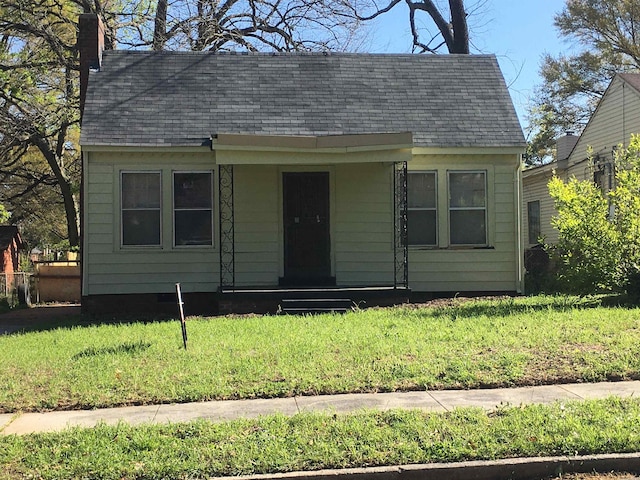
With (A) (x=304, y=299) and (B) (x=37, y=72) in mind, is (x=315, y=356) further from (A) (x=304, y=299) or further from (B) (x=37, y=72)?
(B) (x=37, y=72)

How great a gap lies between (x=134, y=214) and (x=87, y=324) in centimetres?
243

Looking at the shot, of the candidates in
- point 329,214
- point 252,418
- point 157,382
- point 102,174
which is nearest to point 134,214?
point 102,174

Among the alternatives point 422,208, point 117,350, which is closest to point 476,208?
point 422,208

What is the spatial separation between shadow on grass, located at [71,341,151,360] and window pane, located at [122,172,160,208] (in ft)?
15.2

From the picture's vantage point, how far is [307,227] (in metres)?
13.3

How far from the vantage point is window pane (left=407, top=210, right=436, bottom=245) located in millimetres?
13578

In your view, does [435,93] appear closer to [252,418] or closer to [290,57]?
[290,57]

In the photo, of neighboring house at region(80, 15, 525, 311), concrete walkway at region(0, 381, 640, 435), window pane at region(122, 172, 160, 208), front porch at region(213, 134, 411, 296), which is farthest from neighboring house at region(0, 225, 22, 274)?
concrete walkway at region(0, 381, 640, 435)

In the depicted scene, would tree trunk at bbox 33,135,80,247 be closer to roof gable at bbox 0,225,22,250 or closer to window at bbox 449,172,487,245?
roof gable at bbox 0,225,22,250

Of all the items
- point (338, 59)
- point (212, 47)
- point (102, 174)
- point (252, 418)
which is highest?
point (212, 47)

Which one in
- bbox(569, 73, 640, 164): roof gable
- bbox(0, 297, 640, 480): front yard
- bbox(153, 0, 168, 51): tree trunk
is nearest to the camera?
bbox(0, 297, 640, 480): front yard

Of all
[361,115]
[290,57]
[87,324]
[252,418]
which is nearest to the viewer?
[252,418]

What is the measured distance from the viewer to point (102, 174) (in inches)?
501

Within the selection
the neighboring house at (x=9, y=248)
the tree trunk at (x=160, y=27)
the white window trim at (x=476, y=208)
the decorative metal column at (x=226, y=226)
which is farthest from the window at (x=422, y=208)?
the neighboring house at (x=9, y=248)
